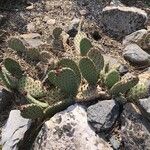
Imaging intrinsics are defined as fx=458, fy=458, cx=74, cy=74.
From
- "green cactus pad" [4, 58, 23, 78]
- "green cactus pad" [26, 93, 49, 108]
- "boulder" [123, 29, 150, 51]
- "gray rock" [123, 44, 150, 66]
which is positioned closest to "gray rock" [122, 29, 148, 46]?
"boulder" [123, 29, 150, 51]

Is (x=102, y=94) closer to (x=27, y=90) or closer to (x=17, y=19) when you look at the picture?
(x=27, y=90)

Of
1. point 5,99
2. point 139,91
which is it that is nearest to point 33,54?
point 5,99

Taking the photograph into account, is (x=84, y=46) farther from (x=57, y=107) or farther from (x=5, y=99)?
(x=5, y=99)

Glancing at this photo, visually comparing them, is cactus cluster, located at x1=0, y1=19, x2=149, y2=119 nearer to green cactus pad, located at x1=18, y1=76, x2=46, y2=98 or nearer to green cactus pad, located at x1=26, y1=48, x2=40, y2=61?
green cactus pad, located at x1=18, y1=76, x2=46, y2=98

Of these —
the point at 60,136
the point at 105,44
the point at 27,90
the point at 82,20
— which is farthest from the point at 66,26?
the point at 60,136

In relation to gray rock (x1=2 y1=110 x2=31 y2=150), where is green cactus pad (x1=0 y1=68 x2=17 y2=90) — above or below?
above

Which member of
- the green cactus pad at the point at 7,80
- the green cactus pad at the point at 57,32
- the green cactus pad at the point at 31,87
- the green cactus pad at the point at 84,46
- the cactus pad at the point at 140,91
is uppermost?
the cactus pad at the point at 140,91

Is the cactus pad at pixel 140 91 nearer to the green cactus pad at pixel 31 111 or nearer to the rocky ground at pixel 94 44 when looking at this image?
the rocky ground at pixel 94 44

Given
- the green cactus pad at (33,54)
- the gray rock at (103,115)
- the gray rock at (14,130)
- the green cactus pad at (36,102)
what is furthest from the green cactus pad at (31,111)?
the green cactus pad at (33,54)
